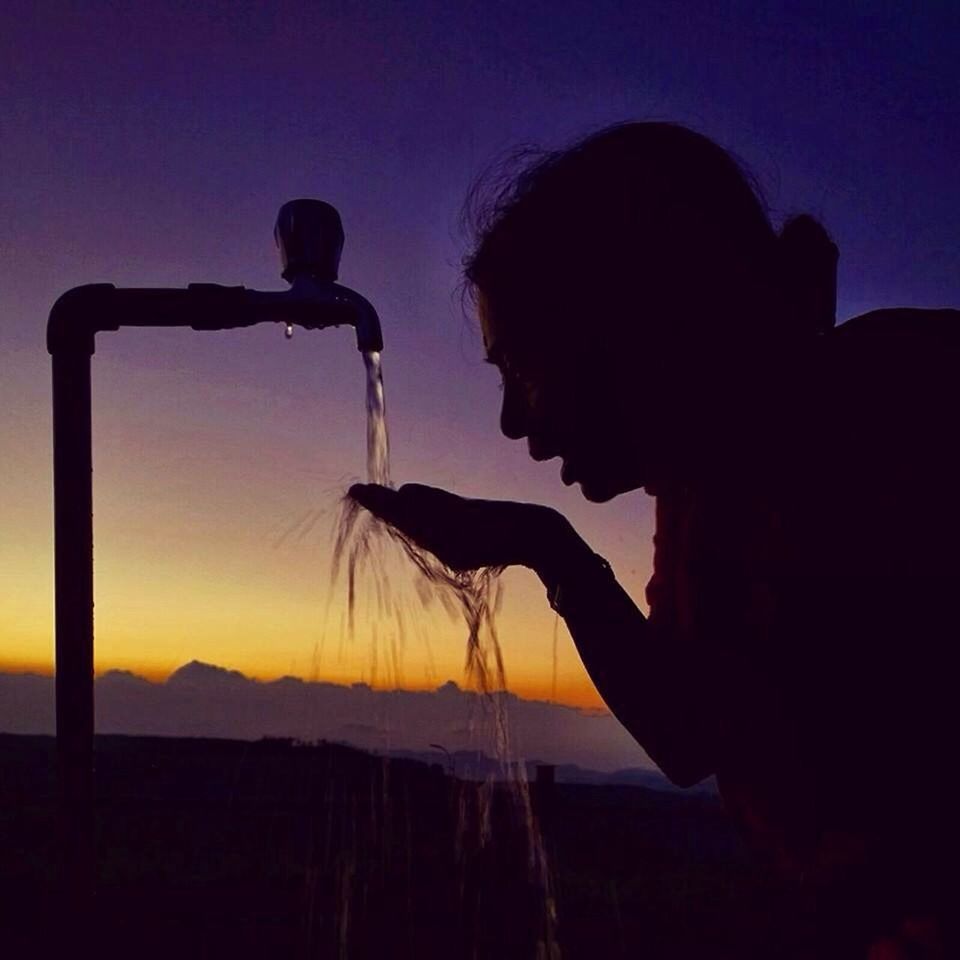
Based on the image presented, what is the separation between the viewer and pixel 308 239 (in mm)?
1959

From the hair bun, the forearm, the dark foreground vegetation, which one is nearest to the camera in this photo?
the forearm

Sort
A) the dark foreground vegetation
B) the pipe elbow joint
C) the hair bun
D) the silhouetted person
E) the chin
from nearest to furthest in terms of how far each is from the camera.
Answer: the silhouetted person
the hair bun
the chin
the pipe elbow joint
the dark foreground vegetation

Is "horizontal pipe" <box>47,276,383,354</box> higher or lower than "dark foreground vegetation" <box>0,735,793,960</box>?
higher

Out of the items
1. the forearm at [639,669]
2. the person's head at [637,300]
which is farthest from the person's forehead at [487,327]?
the forearm at [639,669]

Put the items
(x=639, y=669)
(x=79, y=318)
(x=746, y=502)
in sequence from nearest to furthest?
(x=746, y=502) → (x=639, y=669) → (x=79, y=318)

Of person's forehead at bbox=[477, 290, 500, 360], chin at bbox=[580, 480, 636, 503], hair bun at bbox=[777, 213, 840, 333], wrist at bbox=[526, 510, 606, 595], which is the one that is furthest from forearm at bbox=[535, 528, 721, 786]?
hair bun at bbox=[777, 213, 840, 333]

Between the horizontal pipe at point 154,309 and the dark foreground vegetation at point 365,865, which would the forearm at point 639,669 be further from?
the dark foreground vegetation at point 365,865

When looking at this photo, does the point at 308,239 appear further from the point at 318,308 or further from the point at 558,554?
the point at 558,554

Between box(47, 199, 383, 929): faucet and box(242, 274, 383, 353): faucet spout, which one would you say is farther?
box(242, 274, 383, 353): faucet spout

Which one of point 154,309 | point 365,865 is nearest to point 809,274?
point 154,309

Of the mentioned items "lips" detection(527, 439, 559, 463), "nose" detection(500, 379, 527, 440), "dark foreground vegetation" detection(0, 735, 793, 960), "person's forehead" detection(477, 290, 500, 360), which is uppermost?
"person's forehead" detection(477, 290, 500, 360)

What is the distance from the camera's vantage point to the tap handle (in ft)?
6.43

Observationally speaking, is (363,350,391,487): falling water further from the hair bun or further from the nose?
the hair bun

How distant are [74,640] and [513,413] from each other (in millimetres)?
825
